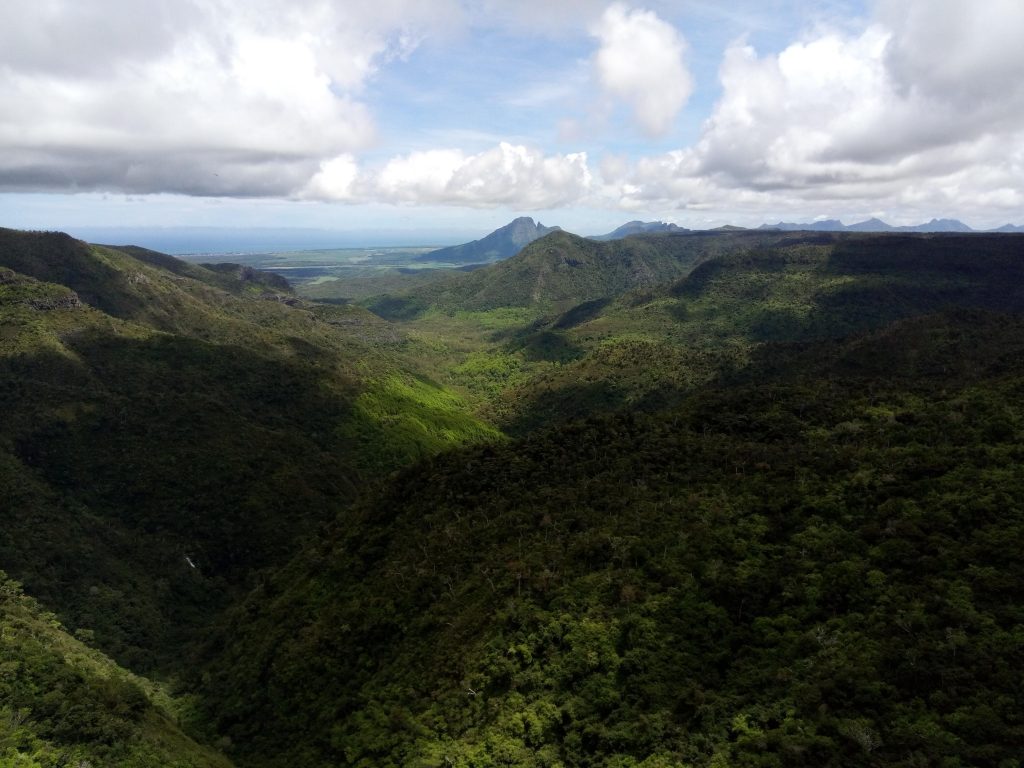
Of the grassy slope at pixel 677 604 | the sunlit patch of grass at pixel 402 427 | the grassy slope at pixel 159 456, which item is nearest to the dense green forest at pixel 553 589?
the grassy slope at pixel 677 604

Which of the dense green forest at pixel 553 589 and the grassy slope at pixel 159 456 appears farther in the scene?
the grassy slope at pixel 159 456

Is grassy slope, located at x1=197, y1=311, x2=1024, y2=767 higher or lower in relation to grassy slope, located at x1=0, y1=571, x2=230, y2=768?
higher

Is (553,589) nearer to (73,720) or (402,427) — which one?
(73,720)

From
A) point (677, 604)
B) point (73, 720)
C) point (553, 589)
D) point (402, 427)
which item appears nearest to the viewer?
point (677, 604)

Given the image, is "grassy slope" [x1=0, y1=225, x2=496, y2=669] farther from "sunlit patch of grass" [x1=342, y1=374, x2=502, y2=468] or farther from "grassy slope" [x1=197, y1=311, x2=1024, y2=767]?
"grassy slope" [x1=197, y1=311, x2=1024, y2=767]

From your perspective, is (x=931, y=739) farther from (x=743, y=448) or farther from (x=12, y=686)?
(x=12, y=686)

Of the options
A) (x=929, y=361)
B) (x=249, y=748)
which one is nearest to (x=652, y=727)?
(x=249, y=748)

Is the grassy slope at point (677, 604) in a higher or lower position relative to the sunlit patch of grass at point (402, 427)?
higher

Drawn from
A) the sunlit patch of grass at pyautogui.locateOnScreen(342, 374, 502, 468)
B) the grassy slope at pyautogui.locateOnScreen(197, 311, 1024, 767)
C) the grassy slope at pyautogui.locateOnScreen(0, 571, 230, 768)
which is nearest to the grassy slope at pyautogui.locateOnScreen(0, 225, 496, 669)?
the sunlit patch of grass at pyautogui.locateOnScreen(342, 374, 502, 468)

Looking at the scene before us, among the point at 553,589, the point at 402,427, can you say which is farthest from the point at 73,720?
the point at 402,427

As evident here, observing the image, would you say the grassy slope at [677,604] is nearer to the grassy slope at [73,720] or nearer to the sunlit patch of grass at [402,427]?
the grassy slope at [73,720]

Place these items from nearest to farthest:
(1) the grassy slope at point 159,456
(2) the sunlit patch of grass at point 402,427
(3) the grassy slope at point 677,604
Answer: (3) the grassy slope at point 677,604, (1) the grassy slope at point 159,456, (2) the sunlit patch of grass at point 402,427
